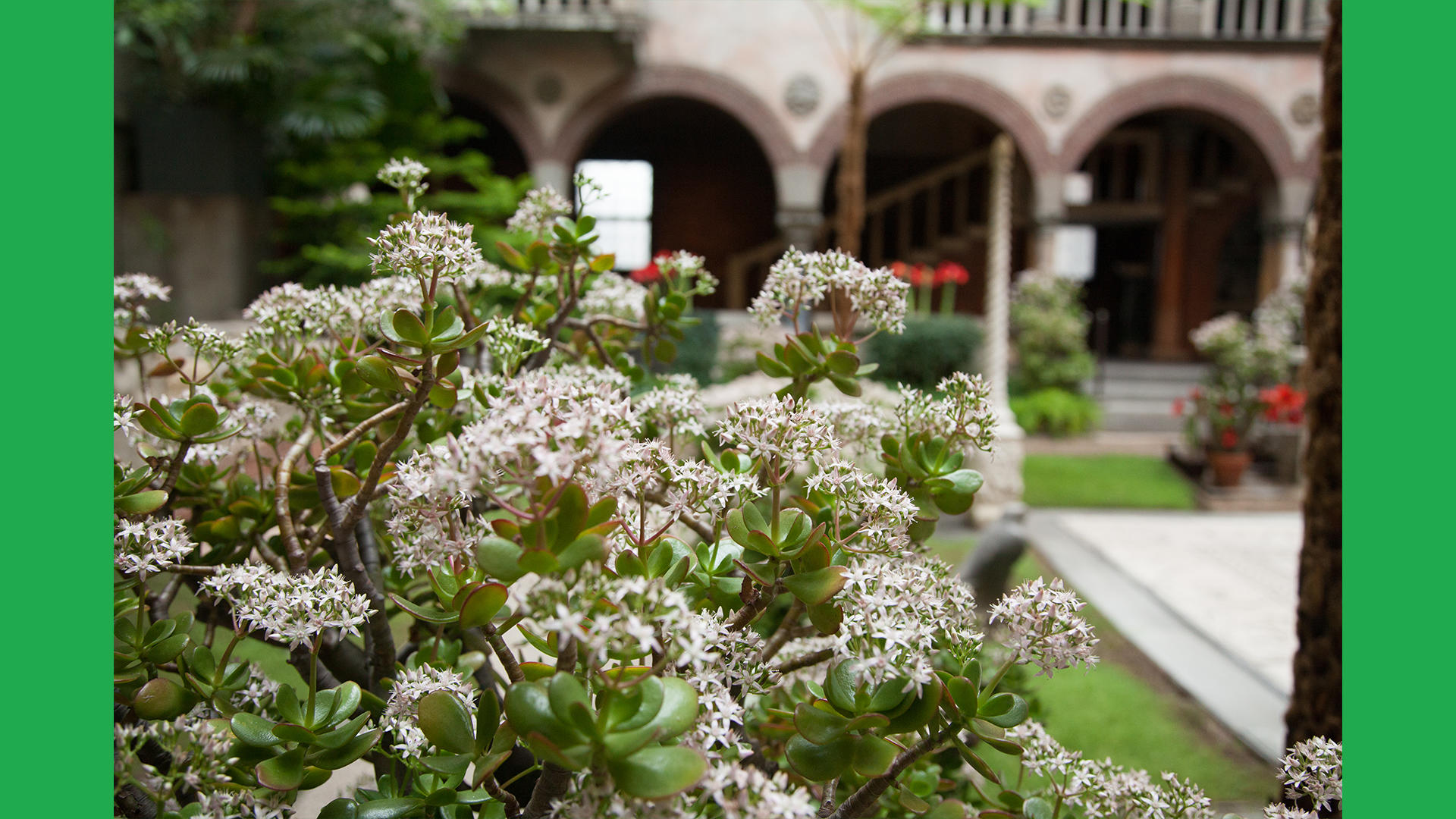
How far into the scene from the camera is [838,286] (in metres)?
1.12

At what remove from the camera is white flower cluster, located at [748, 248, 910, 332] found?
1095 mm

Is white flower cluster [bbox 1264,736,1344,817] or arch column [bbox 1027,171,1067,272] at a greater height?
arch column [bbox 1027,171,1067,272]

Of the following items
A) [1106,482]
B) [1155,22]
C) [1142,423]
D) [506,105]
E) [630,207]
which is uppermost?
[1155,22]

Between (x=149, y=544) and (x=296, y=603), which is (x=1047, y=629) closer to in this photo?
(x=296, y=603)

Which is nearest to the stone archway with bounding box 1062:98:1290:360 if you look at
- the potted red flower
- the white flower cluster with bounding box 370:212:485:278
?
Answer: the potted red flower

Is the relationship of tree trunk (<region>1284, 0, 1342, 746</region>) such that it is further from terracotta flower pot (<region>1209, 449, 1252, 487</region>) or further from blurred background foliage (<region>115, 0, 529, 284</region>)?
terracotta flower pot (<region>1209, 449, 1252, 487</region>)

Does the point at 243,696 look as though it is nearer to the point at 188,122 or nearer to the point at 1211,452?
the point at 188,122

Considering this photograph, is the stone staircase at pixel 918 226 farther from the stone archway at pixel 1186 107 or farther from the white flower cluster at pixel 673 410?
the white flower cluster at pixel 673 410

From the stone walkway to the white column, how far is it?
33 centimetres

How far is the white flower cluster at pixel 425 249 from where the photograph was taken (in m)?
0.81

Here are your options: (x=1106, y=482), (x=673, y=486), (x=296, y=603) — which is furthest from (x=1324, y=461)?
(x=1106, y=482)

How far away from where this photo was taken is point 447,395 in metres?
0.88

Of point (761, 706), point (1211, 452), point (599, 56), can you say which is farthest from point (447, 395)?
A: point (599, 56)

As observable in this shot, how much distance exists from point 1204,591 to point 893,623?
5.33 meters
